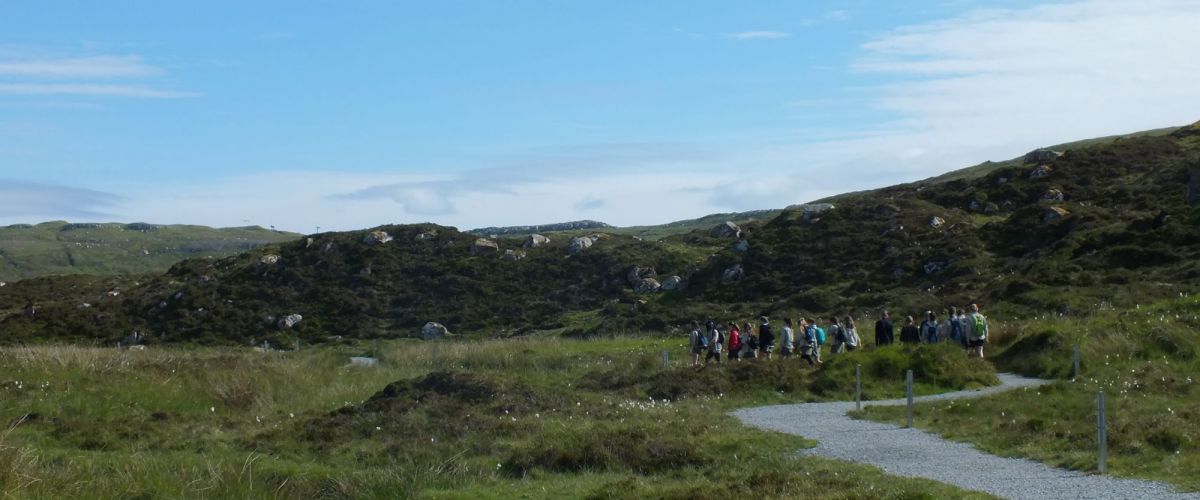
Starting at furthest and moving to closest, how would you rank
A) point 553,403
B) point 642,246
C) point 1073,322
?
1. point 642,246
2. point 1073,322
3. point 553,403

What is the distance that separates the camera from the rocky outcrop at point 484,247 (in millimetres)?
71688

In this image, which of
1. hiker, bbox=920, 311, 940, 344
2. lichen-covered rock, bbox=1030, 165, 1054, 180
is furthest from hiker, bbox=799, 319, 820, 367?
lichen-covered rock, bbox=1030, 165, 1054, 180

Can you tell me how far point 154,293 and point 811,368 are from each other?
50.0 meters

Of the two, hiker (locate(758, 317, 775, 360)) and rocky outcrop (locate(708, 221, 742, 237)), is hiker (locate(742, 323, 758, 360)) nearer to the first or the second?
hiker (locate(758, 317, 775, 360))

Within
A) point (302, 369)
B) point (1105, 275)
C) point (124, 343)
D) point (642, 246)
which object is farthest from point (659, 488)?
point (642, 246)

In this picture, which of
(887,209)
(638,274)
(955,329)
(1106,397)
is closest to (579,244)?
(638,274)

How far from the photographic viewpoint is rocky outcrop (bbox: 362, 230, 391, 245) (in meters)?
73.5

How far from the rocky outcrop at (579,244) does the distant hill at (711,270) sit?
20 cm

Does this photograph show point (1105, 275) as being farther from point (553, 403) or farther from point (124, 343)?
point (124, 343)

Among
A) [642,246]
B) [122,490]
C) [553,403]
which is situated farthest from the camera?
[642,246]

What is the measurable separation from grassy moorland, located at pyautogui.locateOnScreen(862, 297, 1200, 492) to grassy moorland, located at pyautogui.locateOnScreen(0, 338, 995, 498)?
236cm

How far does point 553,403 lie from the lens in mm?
21719

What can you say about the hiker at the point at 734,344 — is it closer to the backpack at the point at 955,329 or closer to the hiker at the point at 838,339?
the hiker at the point at 838,339

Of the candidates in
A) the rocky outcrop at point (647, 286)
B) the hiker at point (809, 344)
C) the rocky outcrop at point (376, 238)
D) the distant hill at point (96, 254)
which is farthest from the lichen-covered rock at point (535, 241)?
the distant hill at point (96, 254)
